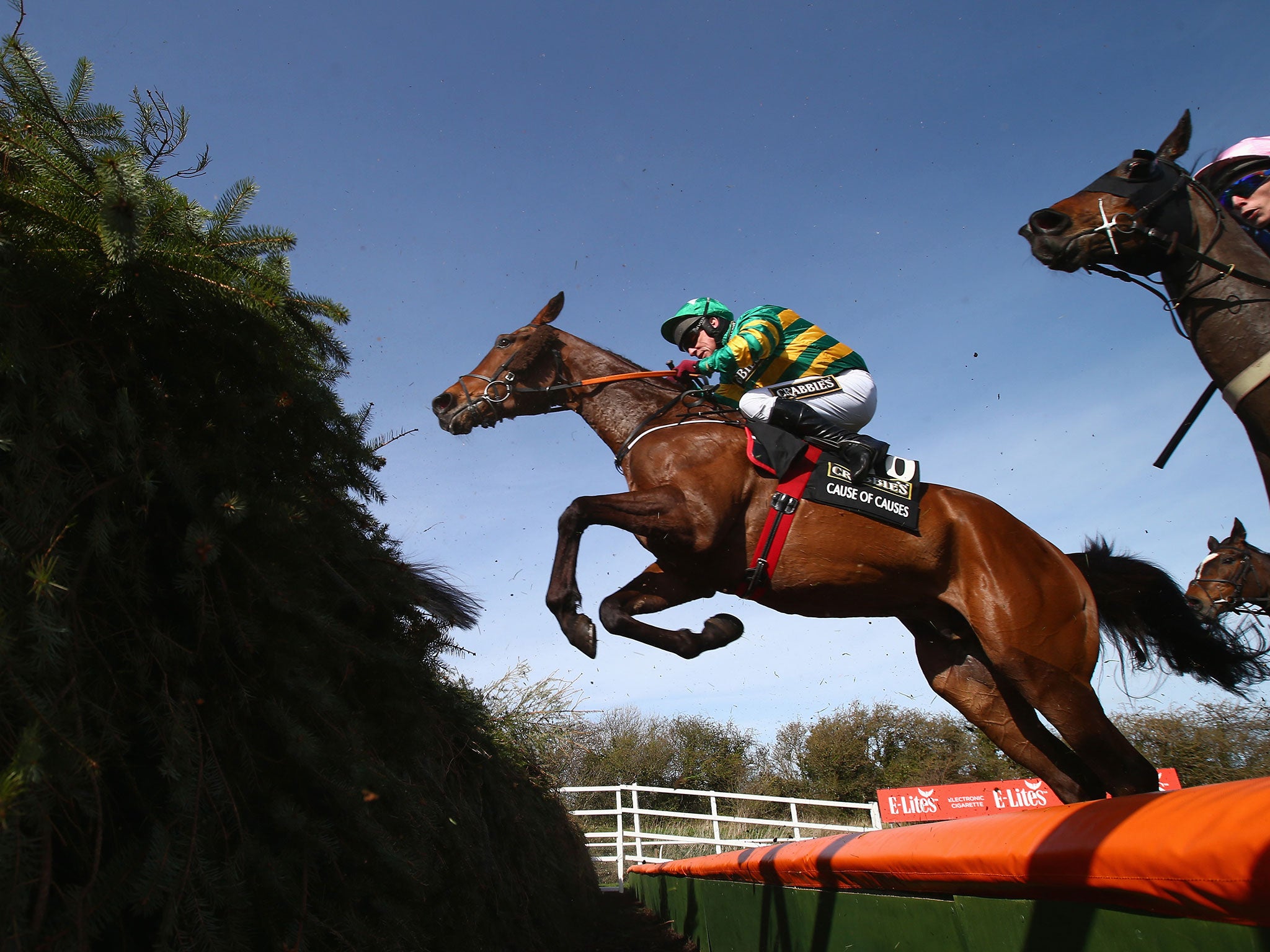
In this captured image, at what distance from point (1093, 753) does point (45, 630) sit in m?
3.97

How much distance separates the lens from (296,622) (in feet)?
7.52

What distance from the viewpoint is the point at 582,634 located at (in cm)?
331

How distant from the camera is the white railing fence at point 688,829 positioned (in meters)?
11.9

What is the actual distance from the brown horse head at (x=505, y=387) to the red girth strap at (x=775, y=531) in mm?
1633

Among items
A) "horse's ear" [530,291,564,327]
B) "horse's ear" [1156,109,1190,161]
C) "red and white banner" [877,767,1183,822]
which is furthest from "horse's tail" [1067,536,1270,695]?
"red and white banner" [877,767,1183,822]

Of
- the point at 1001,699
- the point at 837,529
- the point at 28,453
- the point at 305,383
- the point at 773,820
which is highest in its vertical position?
the point at 305,383

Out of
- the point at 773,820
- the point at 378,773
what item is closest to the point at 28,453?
the point at 378,773

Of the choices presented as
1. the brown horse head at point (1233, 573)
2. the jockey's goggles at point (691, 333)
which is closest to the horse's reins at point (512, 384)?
the jockey's goggles at point (691, 333)

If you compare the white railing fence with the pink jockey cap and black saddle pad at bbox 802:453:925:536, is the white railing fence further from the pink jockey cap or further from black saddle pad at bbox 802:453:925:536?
the pink jockey cap

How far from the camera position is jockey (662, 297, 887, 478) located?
152 inches

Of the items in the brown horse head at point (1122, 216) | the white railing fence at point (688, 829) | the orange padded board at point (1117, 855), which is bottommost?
the white railing fence at point (688, 829)

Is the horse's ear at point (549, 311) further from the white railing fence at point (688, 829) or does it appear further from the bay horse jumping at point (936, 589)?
the white railing fence at point (688, 829)

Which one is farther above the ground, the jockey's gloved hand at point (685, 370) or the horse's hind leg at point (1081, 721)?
the jockey's gloved hand at point (685, 370)

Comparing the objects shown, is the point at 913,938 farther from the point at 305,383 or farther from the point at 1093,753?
the point at 305,383
